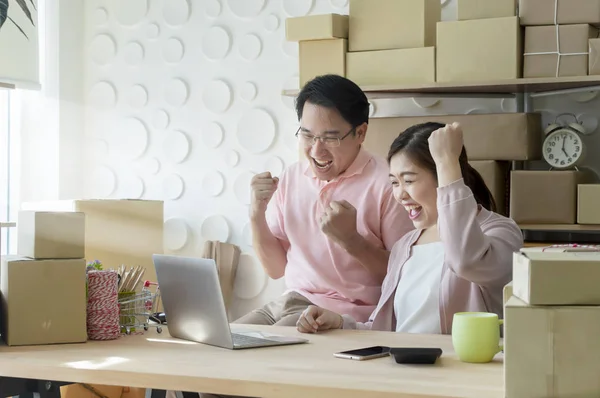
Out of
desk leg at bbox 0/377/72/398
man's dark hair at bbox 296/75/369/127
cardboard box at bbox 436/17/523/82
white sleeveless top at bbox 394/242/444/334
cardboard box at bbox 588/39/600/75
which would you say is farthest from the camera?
cardboard box at bbox 436/17/523/82

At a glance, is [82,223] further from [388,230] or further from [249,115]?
[249,115]

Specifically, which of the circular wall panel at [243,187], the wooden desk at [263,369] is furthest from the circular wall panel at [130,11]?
the wooden desk at [263,369]

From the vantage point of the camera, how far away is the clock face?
3.37 metres

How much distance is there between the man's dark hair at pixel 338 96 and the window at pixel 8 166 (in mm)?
2135

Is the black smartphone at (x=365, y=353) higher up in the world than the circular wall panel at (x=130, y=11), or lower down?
lower down

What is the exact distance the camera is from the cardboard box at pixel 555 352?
1.29 meters

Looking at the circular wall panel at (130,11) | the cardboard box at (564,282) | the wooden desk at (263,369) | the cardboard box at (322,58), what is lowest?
the wooden desk at (263,369)

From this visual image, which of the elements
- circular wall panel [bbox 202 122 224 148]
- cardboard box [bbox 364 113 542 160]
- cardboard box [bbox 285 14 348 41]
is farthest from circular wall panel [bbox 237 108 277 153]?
cardboard box [bbox 364 113 542 160]

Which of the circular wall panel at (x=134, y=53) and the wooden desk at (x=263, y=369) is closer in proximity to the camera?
the wooden desk at (x=263, y=369)

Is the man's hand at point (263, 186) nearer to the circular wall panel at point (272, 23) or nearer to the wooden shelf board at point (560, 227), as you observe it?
the wooden shelf board at point (560, 227)


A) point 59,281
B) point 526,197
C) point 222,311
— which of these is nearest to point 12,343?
point 59,281

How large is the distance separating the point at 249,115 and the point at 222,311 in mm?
2507

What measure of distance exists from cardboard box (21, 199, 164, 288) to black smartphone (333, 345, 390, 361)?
2304 millimetres

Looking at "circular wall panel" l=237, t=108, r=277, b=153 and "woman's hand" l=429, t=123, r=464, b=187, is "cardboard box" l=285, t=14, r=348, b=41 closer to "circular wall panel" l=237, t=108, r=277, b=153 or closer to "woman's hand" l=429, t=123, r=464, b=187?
"circular wall panel" l=237, t=108, r=277, b=153
